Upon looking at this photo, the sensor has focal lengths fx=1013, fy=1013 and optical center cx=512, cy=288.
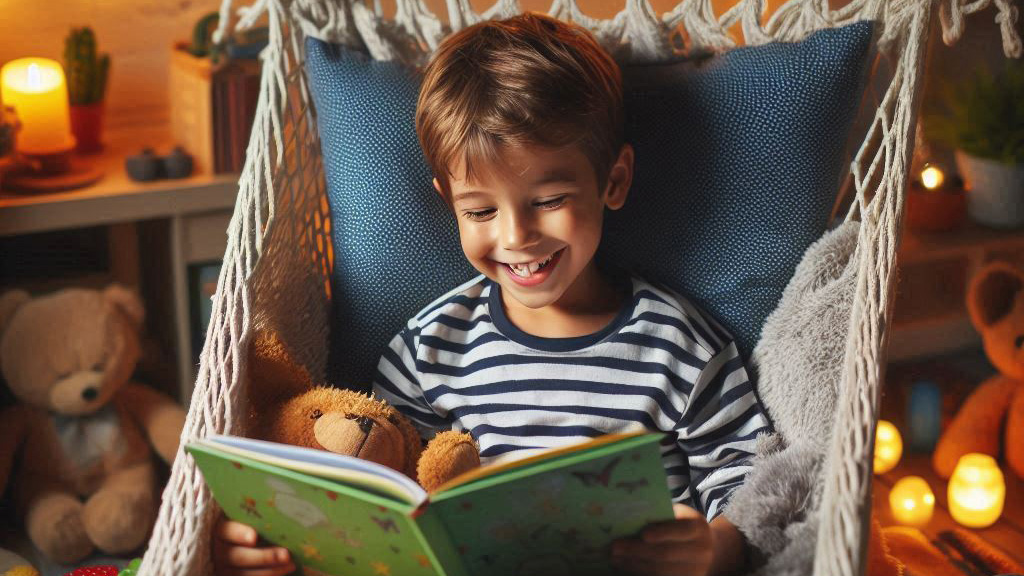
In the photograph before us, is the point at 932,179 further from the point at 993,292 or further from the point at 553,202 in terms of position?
the point at 553,202

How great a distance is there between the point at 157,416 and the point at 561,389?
0.89m

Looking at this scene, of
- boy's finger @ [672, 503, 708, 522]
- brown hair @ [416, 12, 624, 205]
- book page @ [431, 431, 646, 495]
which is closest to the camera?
book page @ [431, 431, 646, 495]

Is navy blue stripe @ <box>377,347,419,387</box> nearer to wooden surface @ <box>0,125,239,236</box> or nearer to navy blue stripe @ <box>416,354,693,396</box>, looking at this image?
navy blue stripe @ <box>416,354,693,396</box>

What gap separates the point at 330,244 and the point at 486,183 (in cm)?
37

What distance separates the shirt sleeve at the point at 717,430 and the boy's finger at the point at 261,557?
0.44 metres

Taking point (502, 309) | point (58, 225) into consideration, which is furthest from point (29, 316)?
point (502, 309)

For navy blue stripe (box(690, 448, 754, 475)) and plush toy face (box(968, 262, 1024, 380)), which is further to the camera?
plush toy face (box(968, 262, 1024, 380))

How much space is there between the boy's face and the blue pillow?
112 millimetres

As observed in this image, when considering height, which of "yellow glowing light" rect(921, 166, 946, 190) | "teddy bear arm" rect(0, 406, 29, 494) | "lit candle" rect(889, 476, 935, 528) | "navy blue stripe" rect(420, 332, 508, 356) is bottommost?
"lit candle" rect(889, 476, 935, 528)

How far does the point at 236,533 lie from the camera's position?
90 centimetres

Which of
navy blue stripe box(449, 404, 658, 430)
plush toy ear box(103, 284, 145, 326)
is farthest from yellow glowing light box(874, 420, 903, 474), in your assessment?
plush toy ear box(103, 284, 145, 326)

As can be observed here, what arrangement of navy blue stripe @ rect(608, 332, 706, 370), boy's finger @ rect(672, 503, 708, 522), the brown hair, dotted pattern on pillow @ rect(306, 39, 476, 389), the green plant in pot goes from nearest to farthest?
boy's finger @ rect(672, 503, 708, 522), the brown hair, navy blue stripe @ rect(608, 332, 706, 370), dotted pattern on pillow @ rect(306, 39, 476, 389), the green plant in pot

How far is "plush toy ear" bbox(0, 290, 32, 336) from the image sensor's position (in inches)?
63.3

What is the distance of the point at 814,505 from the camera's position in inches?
36.2
